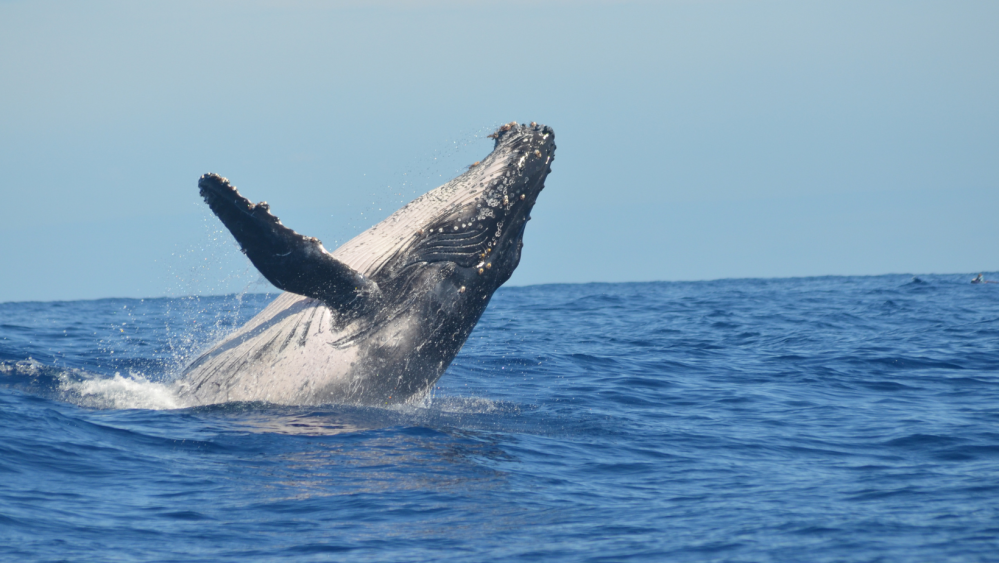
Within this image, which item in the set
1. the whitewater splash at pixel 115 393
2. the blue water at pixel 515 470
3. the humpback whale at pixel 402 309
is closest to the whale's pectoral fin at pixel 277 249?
the humpback whale at pixel 402 309

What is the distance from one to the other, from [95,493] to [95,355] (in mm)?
10223

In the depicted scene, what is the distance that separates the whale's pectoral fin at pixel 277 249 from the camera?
8.12 meters

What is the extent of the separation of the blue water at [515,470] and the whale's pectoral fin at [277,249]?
1497 mm

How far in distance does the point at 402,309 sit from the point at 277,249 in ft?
6.64

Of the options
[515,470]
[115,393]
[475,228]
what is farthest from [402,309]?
[115,393]

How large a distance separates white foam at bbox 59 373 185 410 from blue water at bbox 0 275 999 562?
2.2 inches

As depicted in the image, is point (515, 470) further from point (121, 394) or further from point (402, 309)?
point (121, 394)

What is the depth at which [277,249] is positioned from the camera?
8.48 m

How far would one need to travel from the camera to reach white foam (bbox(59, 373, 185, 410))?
10781 mm

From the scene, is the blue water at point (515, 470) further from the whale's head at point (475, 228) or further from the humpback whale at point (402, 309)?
the whale's head at point (475, 228)

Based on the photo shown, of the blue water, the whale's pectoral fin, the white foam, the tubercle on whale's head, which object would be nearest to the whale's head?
the tubercle on whale's head

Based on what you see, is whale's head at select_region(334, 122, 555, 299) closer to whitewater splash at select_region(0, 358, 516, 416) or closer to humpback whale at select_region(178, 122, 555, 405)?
humpback whale at select_region(178, 122, 555, 405)

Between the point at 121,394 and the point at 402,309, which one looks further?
the point at 121,394

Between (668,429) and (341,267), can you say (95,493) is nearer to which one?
(341,267)
